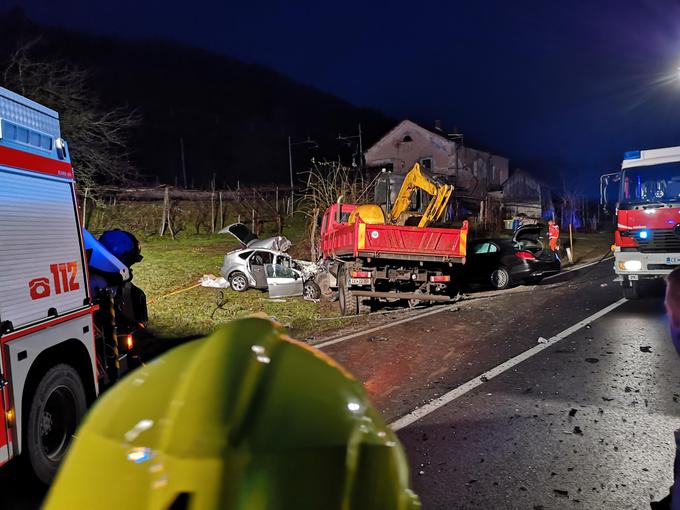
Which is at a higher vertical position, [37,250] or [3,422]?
[37,250]

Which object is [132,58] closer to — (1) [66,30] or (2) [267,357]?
(1) [66,30]

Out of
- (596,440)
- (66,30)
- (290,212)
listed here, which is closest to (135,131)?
(290,212)

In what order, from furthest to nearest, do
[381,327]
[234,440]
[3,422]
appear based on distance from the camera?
1. [381,327]
2. [3,422]
3. [234,440]

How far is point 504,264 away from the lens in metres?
15.1

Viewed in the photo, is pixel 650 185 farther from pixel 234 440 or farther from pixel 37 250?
pixel 234 440

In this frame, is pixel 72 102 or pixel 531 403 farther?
pixel 72 102

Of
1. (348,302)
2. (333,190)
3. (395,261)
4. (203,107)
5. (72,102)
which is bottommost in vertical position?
(348,302)

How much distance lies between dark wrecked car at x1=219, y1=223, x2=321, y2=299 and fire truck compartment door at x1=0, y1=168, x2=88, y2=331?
9612 mm

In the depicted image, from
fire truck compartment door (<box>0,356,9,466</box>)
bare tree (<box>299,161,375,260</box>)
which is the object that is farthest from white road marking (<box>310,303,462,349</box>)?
bare tree (<box>299,161,375,260</box>)

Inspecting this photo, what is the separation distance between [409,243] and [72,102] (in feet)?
49.2

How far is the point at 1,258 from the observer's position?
3535mm

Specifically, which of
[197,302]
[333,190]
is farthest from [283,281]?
[333,190]

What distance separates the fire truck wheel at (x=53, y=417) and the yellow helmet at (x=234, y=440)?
351 cm

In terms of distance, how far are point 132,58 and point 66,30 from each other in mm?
15330
